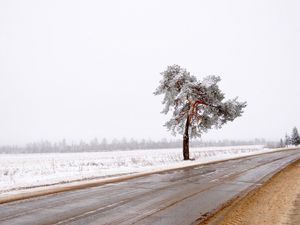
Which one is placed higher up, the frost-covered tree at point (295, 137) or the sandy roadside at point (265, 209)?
the frost-covered tree at point (295, 137)

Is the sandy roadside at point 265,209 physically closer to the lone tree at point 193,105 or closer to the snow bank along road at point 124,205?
the snow bank along road at point 124,205

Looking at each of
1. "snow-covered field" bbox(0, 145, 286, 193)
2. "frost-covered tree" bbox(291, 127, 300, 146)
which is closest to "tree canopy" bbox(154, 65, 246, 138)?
"snow-covered field" bbox(0, 145, 286, 193)

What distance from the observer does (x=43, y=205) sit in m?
11.6

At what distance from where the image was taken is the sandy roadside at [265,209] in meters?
9.28

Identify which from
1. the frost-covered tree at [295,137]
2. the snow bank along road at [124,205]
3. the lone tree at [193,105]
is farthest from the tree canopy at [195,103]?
the frost-covered tree at [295,137]

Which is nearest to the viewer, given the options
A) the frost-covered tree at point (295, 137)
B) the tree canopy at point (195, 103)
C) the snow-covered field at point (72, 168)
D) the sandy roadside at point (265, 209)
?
the sandy roadside at point (265, 209)

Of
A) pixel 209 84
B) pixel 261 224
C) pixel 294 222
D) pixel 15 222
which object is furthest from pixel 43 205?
pixel 209 84

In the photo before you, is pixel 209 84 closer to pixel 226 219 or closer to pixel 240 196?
pixel 240 196

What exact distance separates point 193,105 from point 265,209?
27.6 meters

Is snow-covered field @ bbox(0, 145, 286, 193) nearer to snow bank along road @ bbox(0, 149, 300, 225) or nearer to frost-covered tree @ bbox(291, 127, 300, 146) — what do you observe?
snow bank along road @ bbox(0, 149, 300, 225)

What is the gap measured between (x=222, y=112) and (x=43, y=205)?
97.6 ft

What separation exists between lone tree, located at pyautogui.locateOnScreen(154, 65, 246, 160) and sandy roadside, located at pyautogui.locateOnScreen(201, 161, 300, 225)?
75.2 ft

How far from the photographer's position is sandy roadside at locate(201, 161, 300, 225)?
9281 millimetres

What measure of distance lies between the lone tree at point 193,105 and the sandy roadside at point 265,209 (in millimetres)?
22926
